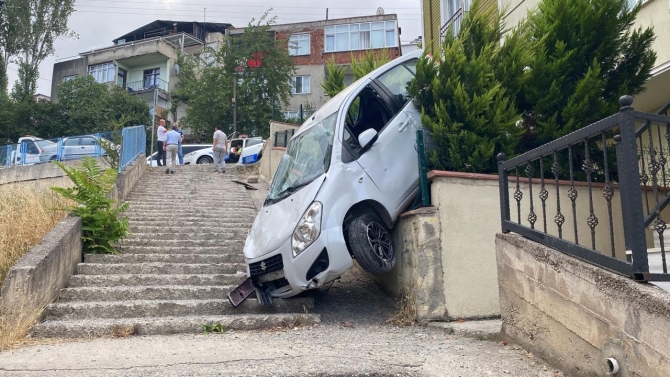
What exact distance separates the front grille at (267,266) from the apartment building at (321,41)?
97.2ft

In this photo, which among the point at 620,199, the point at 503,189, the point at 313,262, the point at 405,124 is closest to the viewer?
the point at 620,199

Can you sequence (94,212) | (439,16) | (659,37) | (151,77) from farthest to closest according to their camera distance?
(151,77) < (439,16) < (94,212) < (659,37)

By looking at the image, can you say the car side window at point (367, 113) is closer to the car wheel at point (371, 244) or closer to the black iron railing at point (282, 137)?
the car wheel at point (371, 244)

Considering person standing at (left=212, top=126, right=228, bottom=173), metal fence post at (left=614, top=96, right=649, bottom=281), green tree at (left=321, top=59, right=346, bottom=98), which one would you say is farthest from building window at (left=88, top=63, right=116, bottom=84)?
metal fence post at (left=614, top=96, right=649, bottom=281)

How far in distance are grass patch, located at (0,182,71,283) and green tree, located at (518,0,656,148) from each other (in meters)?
6.78

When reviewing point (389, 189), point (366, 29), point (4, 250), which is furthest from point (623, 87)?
point (366, 29)

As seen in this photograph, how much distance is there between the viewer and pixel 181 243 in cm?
865

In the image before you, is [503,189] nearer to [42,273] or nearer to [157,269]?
[157,269]

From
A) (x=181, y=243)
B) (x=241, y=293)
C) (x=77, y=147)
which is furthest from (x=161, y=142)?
(x=241, y=293)

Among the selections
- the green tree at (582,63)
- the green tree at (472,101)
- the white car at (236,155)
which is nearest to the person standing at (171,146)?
the white car at (236,155)

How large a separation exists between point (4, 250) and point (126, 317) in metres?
1.74

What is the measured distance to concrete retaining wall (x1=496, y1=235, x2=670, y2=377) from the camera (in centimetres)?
293

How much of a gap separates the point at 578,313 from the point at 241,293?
13.0ft

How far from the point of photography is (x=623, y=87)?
687cm
